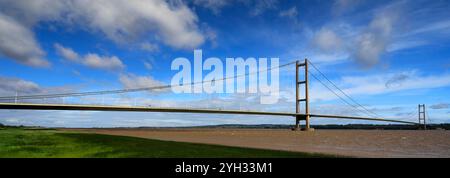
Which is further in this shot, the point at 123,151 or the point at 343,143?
the point at 343,143

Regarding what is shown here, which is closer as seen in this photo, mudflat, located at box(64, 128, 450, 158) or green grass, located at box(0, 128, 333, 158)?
green grass, located at box(0, 128, 333, 158)

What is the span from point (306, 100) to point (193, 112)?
1964 centimetres

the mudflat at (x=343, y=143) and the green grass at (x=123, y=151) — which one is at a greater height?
the green grass at (x=123, y=151)

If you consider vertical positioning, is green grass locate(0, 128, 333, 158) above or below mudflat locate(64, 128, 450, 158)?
above

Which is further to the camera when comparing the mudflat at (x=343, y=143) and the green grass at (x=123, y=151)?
the mudflat at (x=343, y=143)

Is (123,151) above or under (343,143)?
above
